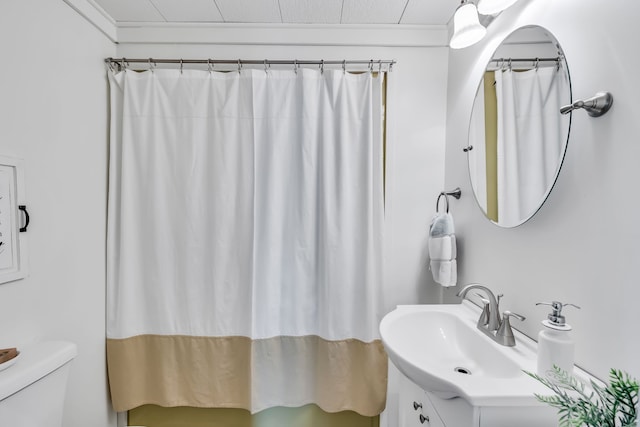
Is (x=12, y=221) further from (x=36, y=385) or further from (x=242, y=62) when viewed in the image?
(x=242, y=62)

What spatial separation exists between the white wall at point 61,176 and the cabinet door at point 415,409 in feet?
4.92

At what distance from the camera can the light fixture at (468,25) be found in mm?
1039

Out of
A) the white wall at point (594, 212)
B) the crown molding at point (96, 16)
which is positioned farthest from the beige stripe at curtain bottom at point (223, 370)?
the crown molding at point (96, 16)

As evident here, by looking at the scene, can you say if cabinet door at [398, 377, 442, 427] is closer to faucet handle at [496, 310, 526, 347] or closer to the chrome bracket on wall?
faucet handle at [496, 310, 526, 347]

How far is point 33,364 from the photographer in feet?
3.16

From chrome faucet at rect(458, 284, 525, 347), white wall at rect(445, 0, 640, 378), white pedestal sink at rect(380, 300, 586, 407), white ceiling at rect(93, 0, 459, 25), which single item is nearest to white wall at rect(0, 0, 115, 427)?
white ceiling at rect(93, 0, 459, 25)

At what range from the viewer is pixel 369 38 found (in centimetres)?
150

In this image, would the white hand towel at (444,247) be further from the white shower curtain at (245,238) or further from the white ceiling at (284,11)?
the white ceiling at (284,11)

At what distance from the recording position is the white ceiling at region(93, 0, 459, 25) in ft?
4.40

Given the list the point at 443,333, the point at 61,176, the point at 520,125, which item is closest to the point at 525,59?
the point at 520,125

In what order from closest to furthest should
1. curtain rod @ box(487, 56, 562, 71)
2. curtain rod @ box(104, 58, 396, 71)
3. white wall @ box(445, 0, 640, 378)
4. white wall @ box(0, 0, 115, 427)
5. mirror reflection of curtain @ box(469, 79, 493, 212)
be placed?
1. white wall @ box(445, 0, 640, 378)
2. curtain rod @ box(487, 56, 562, 71)
3. white wall @ box(0, 0, 115, 427)
4. mirror reflection of curtain @ box(469, 79, 493, 212)
5. curtain rod @ box(104, 58, 396, 71)

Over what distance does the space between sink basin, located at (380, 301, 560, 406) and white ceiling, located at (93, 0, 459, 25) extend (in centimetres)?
145

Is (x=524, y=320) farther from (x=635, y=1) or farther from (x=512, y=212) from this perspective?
(x=635, y=1)

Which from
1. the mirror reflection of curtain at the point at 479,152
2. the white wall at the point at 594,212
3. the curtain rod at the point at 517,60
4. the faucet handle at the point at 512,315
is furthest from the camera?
the mirror reflection of curtain at the point at 479,152
